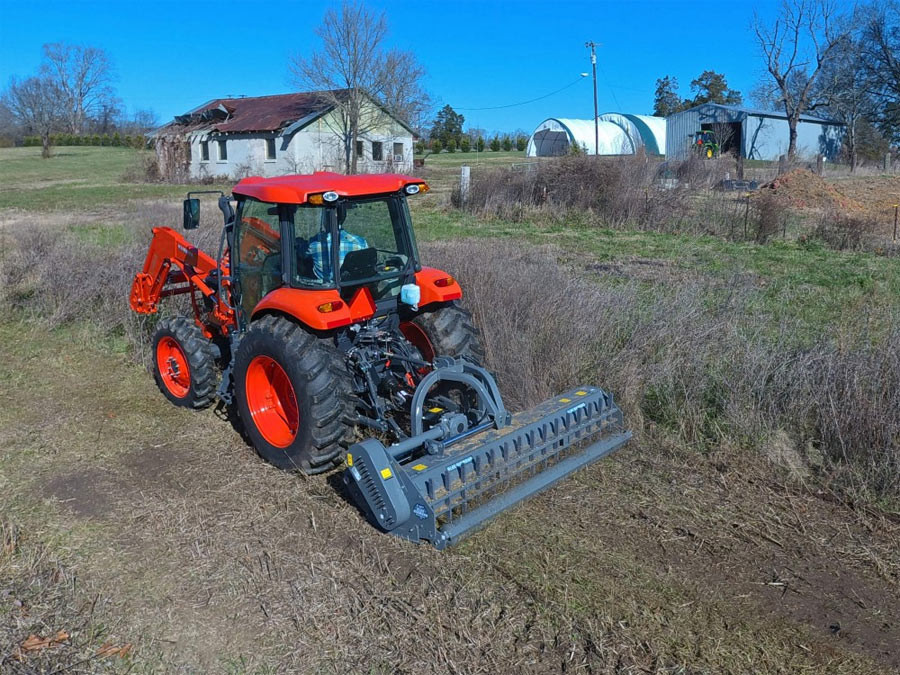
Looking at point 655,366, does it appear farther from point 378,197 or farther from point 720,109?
point 720,109

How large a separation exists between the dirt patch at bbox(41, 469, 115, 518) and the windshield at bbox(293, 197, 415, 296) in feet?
6.02

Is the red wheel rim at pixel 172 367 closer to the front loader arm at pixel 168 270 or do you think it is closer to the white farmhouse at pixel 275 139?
the front loader arm at pixel 168 270

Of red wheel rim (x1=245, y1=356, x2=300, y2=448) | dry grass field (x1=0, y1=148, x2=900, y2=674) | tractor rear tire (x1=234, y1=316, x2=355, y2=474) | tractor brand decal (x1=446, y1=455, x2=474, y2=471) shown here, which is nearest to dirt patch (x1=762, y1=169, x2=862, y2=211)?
dry grass field (x1=0, y1=148, x2=900, y2=674)

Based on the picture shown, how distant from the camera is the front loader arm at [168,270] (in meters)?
6.26

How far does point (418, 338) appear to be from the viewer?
18.5 feet

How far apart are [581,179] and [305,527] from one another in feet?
47.3

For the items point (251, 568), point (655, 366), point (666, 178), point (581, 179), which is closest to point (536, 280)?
point (655, 366)

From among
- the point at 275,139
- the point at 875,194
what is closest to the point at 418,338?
the point at 875,194

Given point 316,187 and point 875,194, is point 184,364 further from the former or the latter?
point 875,194

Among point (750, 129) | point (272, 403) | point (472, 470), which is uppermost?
point (750, 129)

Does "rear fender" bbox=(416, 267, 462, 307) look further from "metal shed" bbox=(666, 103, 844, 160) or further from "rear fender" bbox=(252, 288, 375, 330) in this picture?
"metal shed" bbox=(666, 103, 844, 160)

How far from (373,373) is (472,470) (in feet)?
3.59

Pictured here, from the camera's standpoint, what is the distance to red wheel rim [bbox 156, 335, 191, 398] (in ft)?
21.0

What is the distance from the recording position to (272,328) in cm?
487
